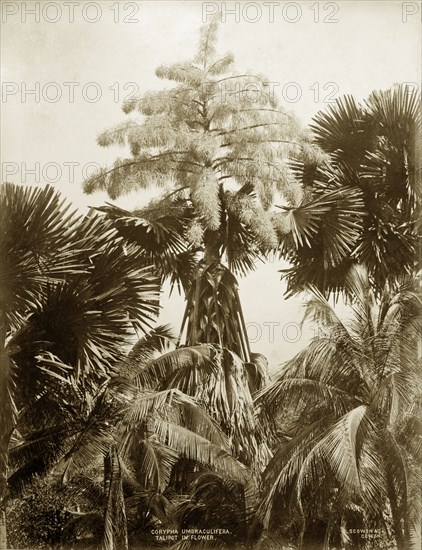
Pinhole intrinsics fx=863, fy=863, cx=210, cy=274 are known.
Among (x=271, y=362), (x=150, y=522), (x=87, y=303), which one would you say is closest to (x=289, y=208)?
(x=271, y=362)

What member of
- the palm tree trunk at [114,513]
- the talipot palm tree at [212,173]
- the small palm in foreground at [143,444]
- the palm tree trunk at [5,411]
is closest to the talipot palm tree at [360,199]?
the talipot palm tree at [212,173]

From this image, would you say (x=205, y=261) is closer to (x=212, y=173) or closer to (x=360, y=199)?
(x=212, y=173)

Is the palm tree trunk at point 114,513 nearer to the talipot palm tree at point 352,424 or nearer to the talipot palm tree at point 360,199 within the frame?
the talipot palm tree at point 352,424

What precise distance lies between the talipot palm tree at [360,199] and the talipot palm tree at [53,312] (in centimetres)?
105

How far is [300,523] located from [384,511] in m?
0.52

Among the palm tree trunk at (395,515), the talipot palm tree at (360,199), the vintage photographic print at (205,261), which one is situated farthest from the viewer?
the talipot palm tree at (360,199)

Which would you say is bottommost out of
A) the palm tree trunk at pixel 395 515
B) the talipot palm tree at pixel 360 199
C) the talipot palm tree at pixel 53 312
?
the palm tree trunk at pixel 395 515

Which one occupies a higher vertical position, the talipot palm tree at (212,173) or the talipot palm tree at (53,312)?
the talipot palm tree at (212,173)

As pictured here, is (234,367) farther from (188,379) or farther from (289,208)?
(289,208)

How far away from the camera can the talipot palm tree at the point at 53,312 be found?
213 inches

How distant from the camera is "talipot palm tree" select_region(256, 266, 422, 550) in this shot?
5238mm

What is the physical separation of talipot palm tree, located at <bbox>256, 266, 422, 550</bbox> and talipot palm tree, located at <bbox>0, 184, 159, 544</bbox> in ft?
3.61

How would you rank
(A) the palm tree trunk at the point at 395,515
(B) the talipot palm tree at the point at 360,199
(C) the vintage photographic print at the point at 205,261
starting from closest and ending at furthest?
(A) the palm tree trunk at the point at 395,515, (C) the vintage photographic print at the point at 205,261, (B) the talipot palm tree at the point at 360,199

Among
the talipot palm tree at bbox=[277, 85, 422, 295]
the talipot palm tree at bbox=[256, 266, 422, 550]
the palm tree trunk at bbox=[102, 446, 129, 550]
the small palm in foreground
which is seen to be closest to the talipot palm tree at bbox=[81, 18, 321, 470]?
the talipot palm tree at bbox=[277, 85, 422, 295]
